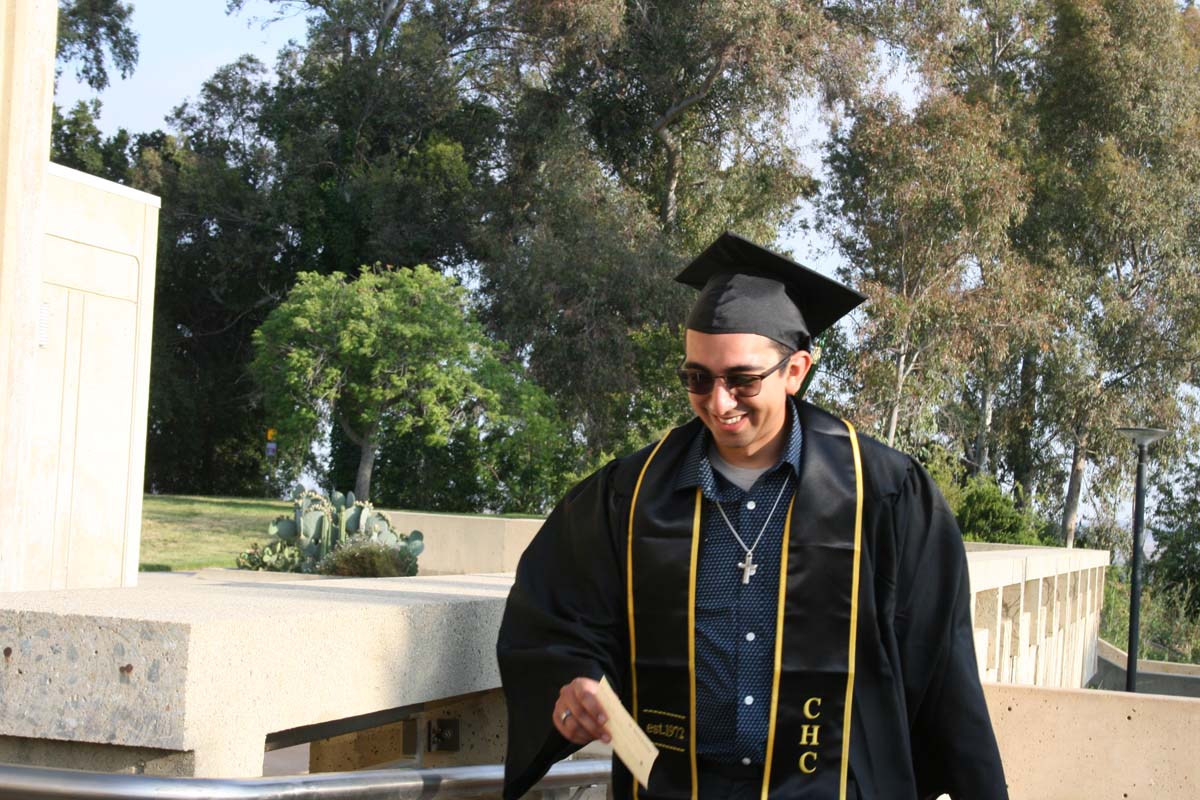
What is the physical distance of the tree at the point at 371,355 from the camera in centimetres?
2575

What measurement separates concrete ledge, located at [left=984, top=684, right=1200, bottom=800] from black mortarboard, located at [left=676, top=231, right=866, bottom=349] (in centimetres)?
229

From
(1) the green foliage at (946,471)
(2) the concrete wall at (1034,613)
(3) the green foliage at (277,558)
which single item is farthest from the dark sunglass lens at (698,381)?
(1) the green foliage at (946,471)

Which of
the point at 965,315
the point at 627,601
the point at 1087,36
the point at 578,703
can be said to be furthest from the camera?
the point at 1087,36

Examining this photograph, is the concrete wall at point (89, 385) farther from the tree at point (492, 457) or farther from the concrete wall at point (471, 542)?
the tree at point (492, 457)

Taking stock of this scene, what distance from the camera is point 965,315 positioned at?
1179 inches

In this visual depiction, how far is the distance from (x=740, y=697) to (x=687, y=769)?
164 millimetres

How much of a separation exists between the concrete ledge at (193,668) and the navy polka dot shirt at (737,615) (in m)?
0.72

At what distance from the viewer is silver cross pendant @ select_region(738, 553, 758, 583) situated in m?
2.47

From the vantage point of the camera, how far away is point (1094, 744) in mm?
4465

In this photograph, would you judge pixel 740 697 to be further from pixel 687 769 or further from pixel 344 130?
pixel 344 130

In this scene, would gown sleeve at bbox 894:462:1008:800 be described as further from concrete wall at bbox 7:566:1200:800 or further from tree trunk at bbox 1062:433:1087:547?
tree trunk at bbox 1062:433:1087:547

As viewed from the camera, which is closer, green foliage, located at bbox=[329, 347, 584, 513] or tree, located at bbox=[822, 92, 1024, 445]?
green foliage, located at bbox=[329, 347, 584, 513]

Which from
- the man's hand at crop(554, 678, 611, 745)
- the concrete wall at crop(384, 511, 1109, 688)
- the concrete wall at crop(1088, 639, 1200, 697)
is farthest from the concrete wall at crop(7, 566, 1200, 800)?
the concrete wall at crop(1088, 639, 1200, 697)

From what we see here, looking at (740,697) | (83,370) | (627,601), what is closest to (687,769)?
(740,697)
